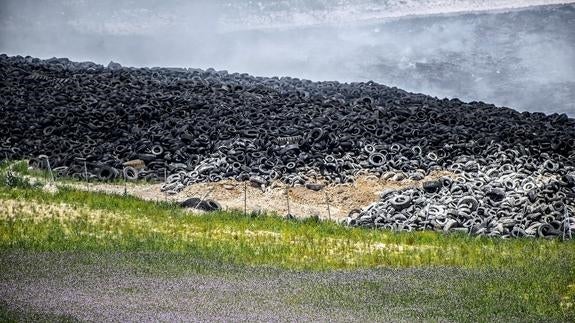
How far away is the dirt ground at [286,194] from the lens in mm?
45500

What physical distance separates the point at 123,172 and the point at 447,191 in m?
15.9

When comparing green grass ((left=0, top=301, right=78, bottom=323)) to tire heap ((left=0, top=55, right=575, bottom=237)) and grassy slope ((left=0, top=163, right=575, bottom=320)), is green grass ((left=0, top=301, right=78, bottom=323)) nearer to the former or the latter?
grassy slope ((left=0, top=163, right=575, bottom=320))

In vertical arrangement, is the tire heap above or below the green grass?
above

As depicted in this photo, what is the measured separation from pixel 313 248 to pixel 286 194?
12821mm

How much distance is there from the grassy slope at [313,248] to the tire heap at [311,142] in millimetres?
4106

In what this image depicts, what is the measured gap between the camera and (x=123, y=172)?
166 feet

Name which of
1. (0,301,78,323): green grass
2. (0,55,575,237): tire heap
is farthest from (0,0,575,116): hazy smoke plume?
(0,301,78,323): green grass

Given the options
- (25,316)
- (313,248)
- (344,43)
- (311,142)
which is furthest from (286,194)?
(344,43)

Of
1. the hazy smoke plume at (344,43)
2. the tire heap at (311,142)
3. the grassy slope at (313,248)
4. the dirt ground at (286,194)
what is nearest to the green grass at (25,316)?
the grassy slope at (313,248)

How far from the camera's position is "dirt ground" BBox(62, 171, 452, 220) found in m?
45.5

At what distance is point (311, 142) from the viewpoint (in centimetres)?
5197

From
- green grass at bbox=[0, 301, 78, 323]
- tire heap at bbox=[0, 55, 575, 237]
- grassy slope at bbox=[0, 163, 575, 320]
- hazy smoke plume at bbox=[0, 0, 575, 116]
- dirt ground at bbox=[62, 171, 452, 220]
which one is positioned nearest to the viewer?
green grass at bbox=[0, 301, 78, 323]

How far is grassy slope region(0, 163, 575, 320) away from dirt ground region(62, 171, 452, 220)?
14.5ft

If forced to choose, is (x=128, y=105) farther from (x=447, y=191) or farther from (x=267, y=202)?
(x=447, y=191)
